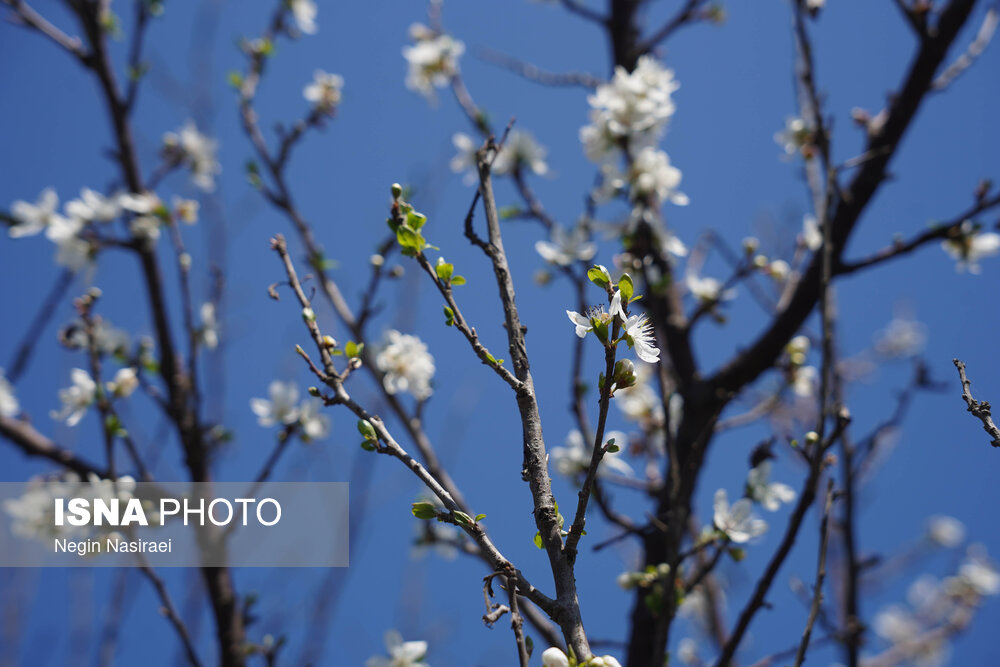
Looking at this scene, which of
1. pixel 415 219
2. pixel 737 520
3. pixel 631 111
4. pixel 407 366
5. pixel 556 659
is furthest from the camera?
pixel 631 111

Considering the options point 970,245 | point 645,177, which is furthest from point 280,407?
point 970,245

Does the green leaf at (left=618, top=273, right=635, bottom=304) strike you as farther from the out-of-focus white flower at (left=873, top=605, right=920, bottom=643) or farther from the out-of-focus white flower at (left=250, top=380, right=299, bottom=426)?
the out-of-focus white flower at (left=873, top=605, right=920, bottom=643)

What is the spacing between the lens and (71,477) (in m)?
2.40

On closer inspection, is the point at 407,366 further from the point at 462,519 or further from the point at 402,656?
the point at 462,519

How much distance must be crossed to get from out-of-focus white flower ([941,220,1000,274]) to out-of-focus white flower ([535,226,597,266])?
1305 mm

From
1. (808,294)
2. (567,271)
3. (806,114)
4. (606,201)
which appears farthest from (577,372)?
(806,114)

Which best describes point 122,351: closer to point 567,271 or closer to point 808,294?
point 567,271

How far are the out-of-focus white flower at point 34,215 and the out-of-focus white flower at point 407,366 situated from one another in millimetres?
1765

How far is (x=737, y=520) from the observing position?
1636mm

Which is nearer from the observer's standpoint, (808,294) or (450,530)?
(808,294)

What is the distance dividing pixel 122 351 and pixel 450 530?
1497 millimetres

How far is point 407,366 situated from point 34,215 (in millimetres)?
1875

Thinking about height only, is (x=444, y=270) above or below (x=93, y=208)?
below

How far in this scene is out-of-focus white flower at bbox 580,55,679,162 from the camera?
225 centimetres
